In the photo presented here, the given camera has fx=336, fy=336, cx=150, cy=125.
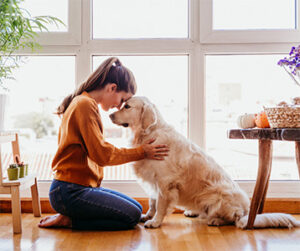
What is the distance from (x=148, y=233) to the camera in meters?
2.13

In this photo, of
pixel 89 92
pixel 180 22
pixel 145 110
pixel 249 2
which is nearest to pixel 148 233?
pixel 145 110

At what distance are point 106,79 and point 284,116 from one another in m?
1.15

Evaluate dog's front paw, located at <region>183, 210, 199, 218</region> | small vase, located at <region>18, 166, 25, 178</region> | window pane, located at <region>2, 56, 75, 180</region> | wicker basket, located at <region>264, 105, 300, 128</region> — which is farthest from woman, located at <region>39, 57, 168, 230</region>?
wicker basket, located at <region>264, 105, 300, 128</region>

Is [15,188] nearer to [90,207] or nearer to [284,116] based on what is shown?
[90,207]

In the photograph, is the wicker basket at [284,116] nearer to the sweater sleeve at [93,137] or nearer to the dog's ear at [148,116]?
the dog's ear at [148,116]

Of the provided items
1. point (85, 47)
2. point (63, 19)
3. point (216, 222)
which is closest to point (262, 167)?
point (216, 222)

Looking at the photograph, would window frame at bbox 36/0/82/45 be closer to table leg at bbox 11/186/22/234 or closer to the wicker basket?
table leg at bbox 11/186/22/234

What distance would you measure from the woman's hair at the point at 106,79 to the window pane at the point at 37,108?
578 millimetres

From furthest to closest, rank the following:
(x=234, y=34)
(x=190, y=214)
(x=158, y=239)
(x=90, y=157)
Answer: (x=234, y=34), (x=190, y=214), (x=90, y=157), (x=158, y=239)

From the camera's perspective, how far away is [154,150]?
2.21 metres

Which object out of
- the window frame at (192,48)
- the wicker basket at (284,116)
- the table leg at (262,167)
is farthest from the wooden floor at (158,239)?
the wicker basket at (284,116)

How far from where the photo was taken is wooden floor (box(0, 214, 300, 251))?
1.86m

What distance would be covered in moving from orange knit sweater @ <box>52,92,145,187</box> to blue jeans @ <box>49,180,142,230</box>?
6 centimetres

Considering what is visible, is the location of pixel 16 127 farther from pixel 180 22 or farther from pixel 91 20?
pixel 180 22
